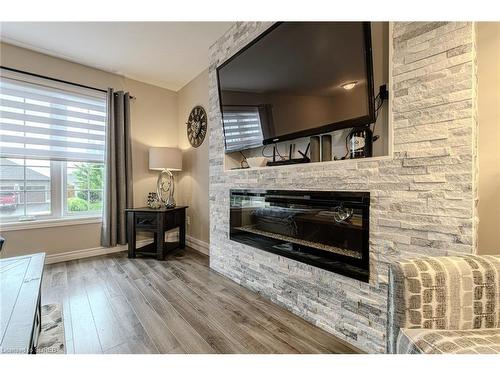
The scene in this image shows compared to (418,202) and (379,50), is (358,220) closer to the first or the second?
(418,202)

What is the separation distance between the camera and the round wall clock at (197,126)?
10.4 ft

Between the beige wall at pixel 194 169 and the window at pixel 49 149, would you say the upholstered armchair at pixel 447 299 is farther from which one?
the window at pixel 49 149

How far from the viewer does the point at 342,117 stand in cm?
140

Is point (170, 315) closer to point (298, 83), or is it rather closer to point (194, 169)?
point (298, 83)

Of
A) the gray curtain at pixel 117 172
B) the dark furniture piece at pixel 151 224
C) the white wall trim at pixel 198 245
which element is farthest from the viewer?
the white wall trim at pixel 198 245

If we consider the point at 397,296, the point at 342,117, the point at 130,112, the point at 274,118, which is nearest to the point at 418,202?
the point at 397,296

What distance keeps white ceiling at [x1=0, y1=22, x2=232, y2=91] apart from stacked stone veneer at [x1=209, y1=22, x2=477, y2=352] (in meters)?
1.81

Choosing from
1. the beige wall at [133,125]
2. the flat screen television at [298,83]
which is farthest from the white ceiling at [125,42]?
the flat screen television at [298,83]

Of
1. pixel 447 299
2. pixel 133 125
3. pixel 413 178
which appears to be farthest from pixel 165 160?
pixel 447 299

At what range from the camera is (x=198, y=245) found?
3279 millimetres

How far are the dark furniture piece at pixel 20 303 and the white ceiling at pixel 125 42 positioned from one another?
86.1 inches

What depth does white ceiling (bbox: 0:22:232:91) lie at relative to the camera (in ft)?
7.29
